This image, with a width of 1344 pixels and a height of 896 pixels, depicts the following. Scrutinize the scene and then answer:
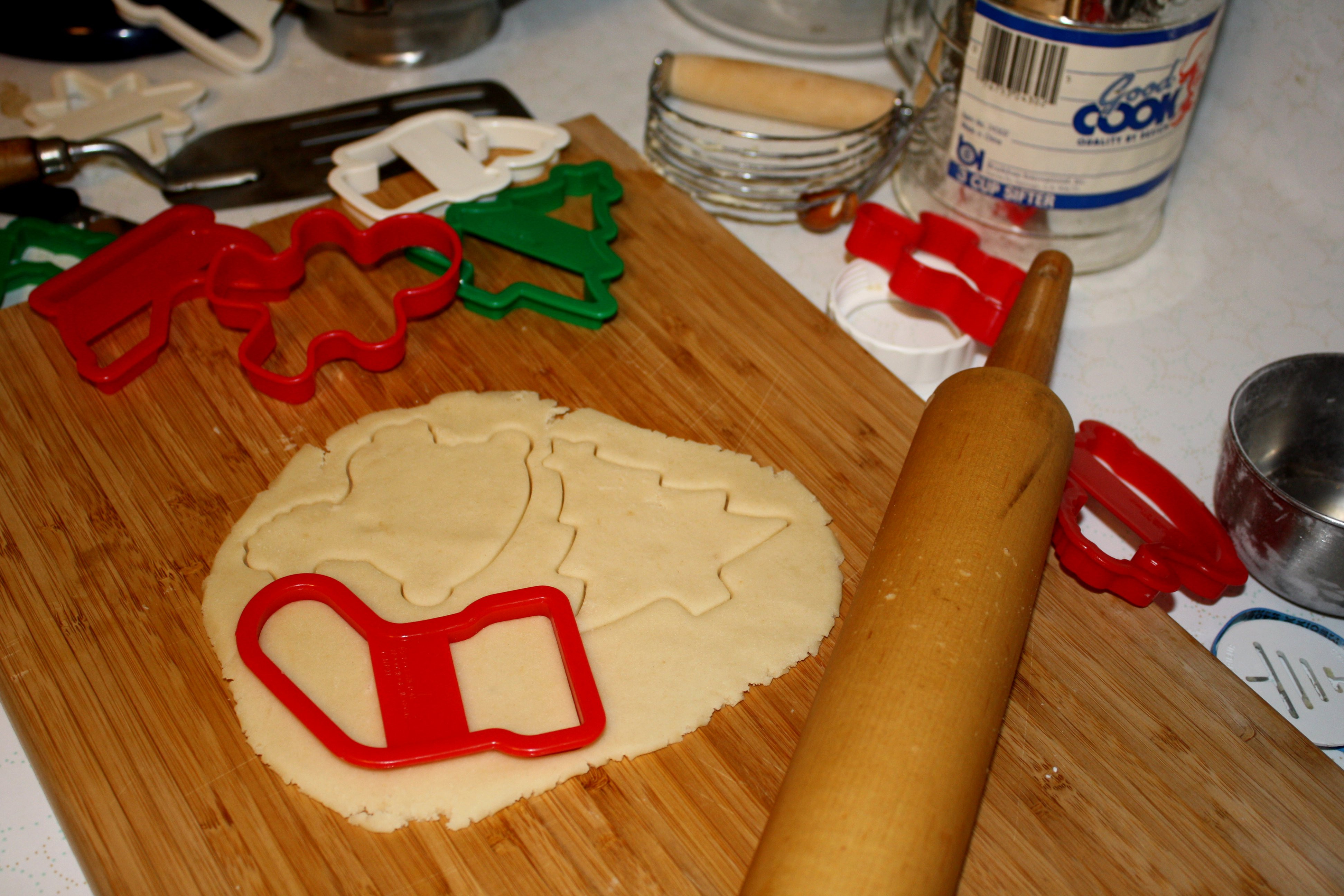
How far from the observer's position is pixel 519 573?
2.92ft

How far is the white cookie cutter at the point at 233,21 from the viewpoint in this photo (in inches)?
56.9

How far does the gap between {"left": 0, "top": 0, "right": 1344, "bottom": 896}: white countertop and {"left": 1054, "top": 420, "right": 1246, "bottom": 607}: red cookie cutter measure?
114 mm

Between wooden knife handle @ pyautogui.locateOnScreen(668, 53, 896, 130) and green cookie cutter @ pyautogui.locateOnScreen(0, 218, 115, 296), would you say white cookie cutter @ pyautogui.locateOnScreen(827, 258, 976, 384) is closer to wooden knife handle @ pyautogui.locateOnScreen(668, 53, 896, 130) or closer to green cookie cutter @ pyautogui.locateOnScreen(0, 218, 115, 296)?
wooden knife handle @ pyautogui.locateOnScreen(668, 53, 896, 130)

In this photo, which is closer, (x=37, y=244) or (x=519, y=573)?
(x=519, y=573)

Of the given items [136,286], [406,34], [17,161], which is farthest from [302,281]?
[406,34]

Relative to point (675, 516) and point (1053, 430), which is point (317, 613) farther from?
point (1053, 430)

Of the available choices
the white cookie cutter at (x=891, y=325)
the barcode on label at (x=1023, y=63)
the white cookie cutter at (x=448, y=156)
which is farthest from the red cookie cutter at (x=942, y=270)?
the white cookie cutter at (x=448, y=156)

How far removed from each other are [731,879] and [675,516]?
1.06 feet

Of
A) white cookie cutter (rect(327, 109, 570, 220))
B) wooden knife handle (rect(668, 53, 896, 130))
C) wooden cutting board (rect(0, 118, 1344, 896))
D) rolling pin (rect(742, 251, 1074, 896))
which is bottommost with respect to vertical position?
wooden cutting board (rect(0, 118, 1344, 896))

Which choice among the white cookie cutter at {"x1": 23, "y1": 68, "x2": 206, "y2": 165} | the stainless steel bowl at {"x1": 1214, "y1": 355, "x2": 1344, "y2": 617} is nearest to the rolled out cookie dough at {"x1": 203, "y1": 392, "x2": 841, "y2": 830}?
the stainless steel bowl at {"x1": 1214, "y1": 355, "x2": 1344, "y2": 617}

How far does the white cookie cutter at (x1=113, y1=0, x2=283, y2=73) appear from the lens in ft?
4.74

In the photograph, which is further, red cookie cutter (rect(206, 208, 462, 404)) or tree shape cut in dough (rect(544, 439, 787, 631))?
red cookie cutter (rect(206, 208, 462, 404))

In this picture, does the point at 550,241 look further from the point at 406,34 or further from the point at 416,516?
the point at 406,34

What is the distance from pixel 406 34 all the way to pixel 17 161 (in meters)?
0.59
